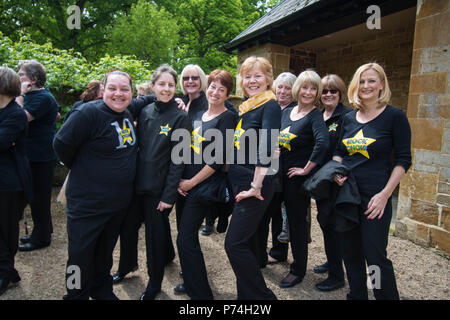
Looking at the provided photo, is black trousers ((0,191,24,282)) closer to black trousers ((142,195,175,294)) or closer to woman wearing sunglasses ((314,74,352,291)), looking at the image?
black trousers ((142,195,175,294))

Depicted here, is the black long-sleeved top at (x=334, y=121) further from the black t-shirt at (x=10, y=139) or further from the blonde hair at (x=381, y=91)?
the black t-shirt at (x=10, y=139)

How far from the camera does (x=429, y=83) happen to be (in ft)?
13.2

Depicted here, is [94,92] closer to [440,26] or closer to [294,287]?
[294,287]

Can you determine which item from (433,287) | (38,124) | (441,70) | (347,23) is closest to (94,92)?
(38,124)

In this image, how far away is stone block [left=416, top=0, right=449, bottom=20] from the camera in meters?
3.88

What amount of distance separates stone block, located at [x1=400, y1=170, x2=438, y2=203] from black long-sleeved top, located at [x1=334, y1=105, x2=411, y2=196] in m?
2.21

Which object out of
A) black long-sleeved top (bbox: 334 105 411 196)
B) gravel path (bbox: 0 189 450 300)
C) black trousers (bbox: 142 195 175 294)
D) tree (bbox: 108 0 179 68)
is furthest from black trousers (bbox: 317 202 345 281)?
tree (bbox: 108 0 179 68)

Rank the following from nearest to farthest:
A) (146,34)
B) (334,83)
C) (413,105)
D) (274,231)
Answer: (334,83)
(274,231)
(413,105)
(146,34)

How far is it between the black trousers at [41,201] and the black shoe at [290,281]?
2.90 meters

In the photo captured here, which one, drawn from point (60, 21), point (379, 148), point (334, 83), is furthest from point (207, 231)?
point (60, 21)

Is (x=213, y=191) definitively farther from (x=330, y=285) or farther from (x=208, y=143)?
(x=330, y=285)

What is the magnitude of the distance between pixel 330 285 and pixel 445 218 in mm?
2095

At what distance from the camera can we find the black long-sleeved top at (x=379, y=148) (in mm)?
2248

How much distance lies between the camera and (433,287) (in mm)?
3162
